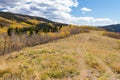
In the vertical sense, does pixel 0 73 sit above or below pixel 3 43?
above

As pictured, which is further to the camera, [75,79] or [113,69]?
[113,69]

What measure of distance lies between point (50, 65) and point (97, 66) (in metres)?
7.35

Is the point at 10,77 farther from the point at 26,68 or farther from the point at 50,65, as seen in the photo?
the point at 50,65

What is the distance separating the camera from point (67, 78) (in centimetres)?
2280

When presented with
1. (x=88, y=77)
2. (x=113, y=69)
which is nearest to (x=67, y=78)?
(x=88, y=77)

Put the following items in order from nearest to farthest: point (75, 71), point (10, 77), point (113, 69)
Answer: point (10, 77)
point (75, 71)
point (113, 69)

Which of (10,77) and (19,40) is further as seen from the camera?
(19,40)

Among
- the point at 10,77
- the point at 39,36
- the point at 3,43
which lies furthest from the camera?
the point at 39,36

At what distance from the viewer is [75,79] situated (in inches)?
893

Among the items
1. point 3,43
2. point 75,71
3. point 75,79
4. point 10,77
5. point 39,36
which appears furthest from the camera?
point 39,36

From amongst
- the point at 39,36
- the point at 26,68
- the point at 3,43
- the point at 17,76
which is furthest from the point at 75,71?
the point at 39,36

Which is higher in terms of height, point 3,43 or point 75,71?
point 75,71

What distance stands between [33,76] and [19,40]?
10638 centimetres

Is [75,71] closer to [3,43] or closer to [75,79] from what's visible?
[75,79]
